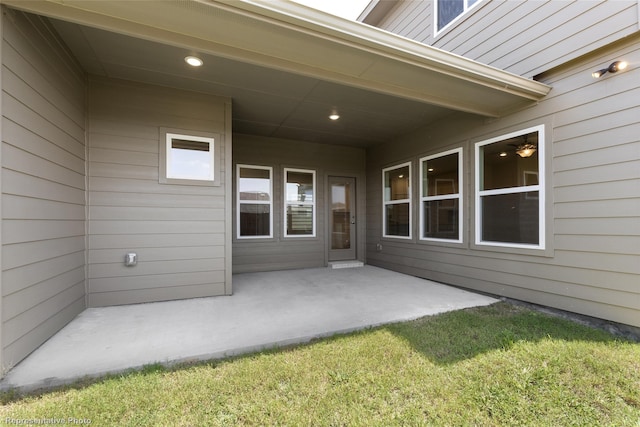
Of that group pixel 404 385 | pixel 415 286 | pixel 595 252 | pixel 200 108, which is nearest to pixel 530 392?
pixel 404 385

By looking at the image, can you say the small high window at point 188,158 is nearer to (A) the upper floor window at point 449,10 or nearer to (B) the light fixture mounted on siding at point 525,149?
(B) the light fixture mounted on siding at point 525,149

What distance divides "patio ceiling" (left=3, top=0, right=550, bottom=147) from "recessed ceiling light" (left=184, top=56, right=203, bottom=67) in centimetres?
6

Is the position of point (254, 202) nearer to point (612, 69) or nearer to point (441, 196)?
point (441, 196)

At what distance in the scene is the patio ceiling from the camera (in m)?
1.96

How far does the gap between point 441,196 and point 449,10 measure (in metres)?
2.97

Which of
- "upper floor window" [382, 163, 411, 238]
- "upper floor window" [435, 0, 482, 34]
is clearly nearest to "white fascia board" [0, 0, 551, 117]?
"upper floor window" [435, 0, 482, 34]

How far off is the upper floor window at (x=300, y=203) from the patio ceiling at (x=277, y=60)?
1.64 meters

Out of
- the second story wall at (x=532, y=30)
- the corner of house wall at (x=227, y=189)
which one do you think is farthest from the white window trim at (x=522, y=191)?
the corner of house wall at (x=227, y=189)

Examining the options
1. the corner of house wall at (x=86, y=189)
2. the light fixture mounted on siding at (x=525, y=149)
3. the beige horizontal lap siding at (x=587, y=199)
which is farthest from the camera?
the light fixture mounted on siding at (x=525, y=149)

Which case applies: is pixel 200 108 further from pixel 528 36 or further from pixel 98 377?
pixel 528 36

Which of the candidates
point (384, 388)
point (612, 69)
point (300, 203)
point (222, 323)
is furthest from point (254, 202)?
point (612, 69)

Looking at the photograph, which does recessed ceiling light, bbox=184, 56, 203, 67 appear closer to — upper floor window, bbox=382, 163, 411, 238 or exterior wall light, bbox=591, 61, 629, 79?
upper floor window, bbox=382, 163, 411, 238

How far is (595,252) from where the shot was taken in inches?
107

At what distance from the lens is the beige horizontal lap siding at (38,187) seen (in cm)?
192
